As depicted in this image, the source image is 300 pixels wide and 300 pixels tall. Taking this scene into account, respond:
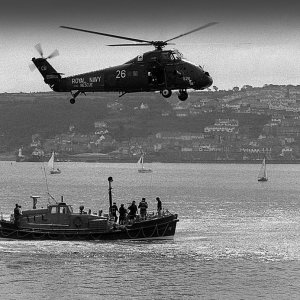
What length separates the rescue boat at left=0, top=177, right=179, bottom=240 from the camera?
65.8 meters

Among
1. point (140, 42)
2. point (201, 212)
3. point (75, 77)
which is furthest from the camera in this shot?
point (201, 212)

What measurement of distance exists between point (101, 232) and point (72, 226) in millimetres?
1901

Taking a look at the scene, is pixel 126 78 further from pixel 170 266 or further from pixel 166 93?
pixel 170 266

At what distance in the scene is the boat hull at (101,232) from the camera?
66125 mm

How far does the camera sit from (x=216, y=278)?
5781 cm

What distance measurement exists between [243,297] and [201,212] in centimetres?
4740

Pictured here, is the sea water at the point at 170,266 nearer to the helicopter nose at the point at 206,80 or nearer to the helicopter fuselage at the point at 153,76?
the helicopter fuselage at the point at 153,76

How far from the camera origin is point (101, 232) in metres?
66.7

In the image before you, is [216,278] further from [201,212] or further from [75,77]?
[201,212]

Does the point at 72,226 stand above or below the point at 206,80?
below

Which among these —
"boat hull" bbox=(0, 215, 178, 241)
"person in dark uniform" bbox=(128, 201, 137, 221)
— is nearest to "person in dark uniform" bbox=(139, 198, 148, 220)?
"person in dark uniform" bbox=(128, 201, 137, 221)

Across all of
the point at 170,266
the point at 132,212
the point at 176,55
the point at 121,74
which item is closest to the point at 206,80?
the point at 176,55

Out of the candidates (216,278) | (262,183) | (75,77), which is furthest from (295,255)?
(262,183)

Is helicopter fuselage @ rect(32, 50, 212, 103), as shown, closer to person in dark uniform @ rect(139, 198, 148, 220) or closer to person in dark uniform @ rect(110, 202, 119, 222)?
person in dark uniform @ rect(110, 202, 119, 222)
